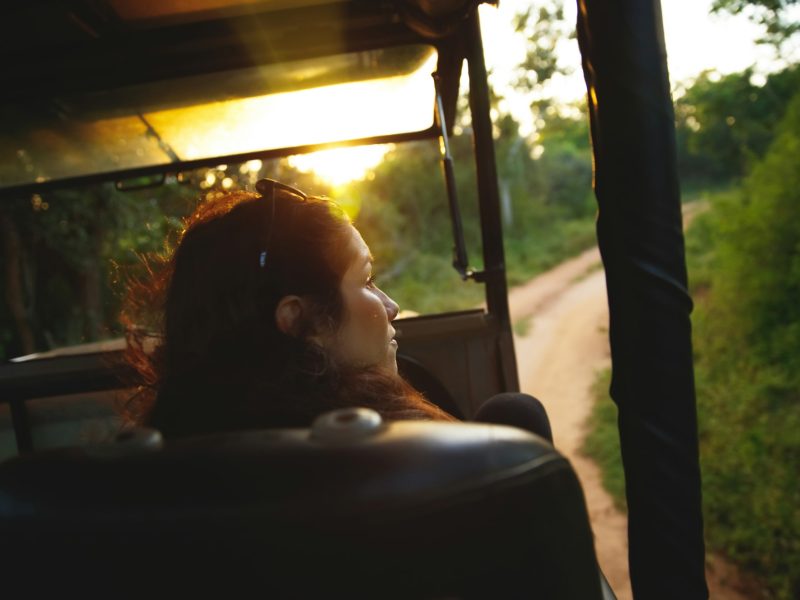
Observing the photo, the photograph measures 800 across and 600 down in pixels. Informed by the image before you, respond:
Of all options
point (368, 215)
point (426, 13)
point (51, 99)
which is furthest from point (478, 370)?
point (368, 215)

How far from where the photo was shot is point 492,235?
8.04 ft

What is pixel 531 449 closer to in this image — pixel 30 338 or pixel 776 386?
pixel 776 386

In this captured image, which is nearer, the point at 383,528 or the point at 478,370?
the point at 383,528

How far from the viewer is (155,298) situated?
1.50 m

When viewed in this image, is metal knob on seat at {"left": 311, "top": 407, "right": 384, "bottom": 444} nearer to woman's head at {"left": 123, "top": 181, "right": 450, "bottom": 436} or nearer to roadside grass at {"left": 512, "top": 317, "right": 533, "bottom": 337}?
woman's head at {"left": 123, "top": 181, "right": 450, "bottom": 436}

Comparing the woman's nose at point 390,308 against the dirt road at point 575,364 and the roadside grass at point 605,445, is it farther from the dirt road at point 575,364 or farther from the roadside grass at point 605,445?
the roadside grass at point 605,445

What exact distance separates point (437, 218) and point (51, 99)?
18060mm

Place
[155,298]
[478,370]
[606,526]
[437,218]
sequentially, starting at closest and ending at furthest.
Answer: [155,298] < [478,370] < [606,526] < [437,218]

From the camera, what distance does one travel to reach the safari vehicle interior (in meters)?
0.59

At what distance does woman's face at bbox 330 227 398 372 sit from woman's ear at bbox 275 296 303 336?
81mm

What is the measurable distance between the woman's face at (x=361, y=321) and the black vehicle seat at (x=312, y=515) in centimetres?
53

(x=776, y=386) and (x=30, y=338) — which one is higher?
(x=30, y=338)

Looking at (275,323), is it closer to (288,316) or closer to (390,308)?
(288,316)

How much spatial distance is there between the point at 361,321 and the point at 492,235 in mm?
1336
